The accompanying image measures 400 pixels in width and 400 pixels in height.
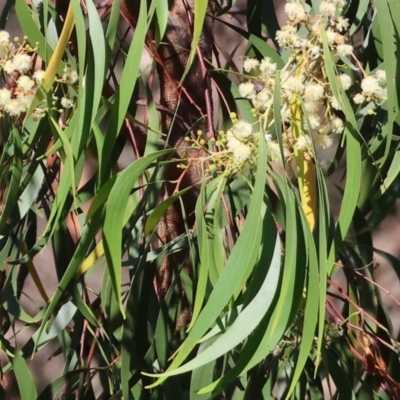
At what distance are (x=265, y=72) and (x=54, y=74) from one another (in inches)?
8.0

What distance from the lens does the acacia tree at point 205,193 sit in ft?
2.04

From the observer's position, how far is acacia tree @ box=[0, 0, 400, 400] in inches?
24.5

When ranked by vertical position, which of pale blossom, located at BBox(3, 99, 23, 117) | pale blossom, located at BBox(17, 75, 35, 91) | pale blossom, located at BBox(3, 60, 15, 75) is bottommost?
pale blossom, located at BBox(3, 99, 23, 117)

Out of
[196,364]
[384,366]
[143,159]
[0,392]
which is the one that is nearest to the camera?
[196,364]

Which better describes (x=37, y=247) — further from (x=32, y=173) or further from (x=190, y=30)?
(x=190, y=30)

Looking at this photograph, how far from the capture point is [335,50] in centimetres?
66

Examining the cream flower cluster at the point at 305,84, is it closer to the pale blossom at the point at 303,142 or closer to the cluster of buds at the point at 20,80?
the pale blossom at the point at 303,142

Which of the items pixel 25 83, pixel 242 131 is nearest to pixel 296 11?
pixel 242 131

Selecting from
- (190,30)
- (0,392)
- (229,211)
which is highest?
(190,30)

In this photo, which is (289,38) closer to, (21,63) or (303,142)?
(303,142)

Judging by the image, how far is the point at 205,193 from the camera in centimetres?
71

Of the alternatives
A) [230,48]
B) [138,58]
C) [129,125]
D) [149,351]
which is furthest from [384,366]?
[230,48]

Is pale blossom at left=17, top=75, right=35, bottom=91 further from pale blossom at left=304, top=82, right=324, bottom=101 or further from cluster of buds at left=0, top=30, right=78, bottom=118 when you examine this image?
pale blossom at left=304, top=82, right=324, bottom=101

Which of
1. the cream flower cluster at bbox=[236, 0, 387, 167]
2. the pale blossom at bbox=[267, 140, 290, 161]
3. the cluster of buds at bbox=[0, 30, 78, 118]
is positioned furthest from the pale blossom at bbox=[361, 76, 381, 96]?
the cluster of buds at bbox=[0, 30, 78, 118]
